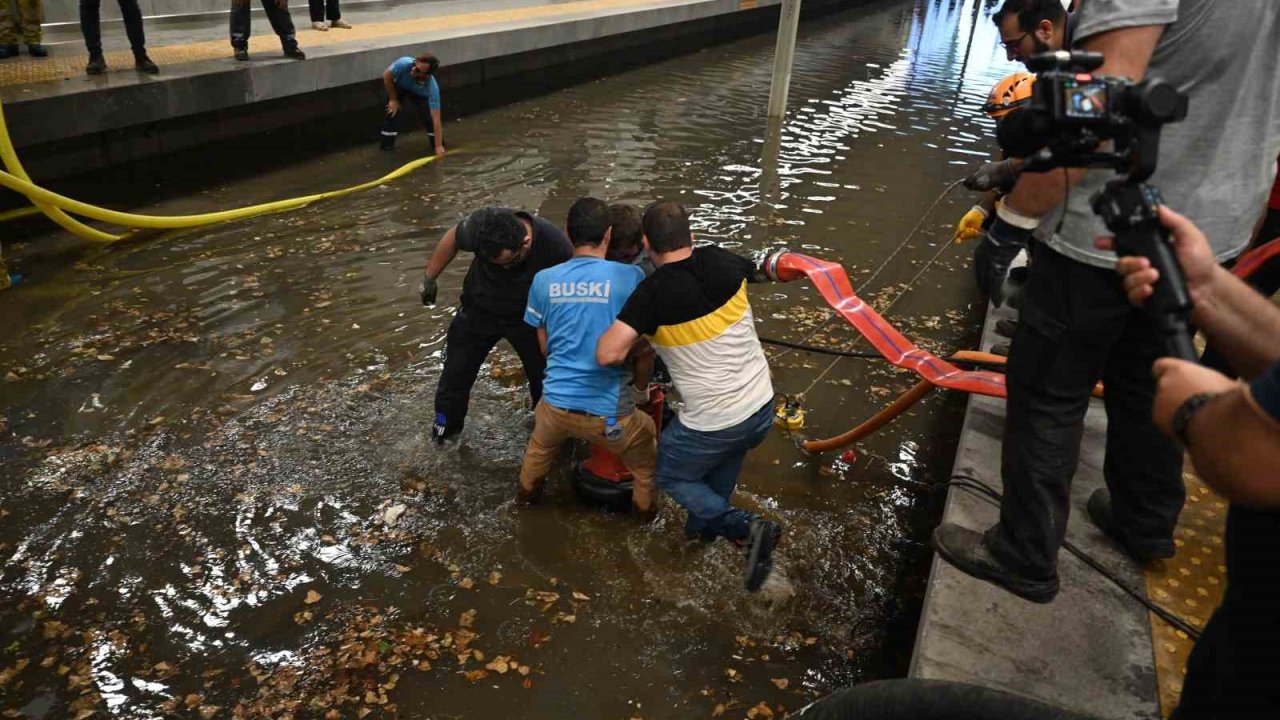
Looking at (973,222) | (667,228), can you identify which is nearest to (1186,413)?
(667,228)

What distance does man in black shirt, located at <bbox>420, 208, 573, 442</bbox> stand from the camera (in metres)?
3.85

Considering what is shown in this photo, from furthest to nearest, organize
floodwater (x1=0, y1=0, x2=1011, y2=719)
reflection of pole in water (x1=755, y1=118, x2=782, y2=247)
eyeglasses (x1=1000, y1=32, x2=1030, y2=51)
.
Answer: reflection of pole in water (x1=755, y1=118, x2=782, y2=247) → eyeglasses (x1=1000, y1=32, x2=1030, y2=51) → floodwater (x1=0, y1=0, x2=1011, y2=719)

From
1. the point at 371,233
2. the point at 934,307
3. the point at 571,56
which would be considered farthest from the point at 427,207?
the point at 571,56

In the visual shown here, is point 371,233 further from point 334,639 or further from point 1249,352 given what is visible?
point 1249,352

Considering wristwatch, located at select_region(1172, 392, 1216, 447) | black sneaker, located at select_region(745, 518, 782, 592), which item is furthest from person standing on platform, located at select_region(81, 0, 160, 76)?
wristwatch, located at select_region(1172, 392, 1216, 447)

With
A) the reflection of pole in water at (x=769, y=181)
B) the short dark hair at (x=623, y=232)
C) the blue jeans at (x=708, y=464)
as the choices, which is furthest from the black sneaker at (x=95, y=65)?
the blue jeans at (x=708, y=464)

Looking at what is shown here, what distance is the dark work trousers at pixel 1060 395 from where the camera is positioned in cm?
221

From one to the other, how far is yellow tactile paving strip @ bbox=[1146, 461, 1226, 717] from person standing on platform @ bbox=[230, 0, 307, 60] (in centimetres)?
944

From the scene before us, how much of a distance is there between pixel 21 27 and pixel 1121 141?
35.1 feet

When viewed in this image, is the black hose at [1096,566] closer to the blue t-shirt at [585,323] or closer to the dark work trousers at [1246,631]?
the dark work trousers at [1246,631]

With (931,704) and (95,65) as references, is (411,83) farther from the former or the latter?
(931,704)

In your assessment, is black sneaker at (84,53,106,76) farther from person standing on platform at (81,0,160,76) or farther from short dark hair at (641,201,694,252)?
short dark hair at (641,201,694,252)

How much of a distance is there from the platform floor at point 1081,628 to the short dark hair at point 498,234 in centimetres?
226

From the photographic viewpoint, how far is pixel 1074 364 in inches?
89.5
